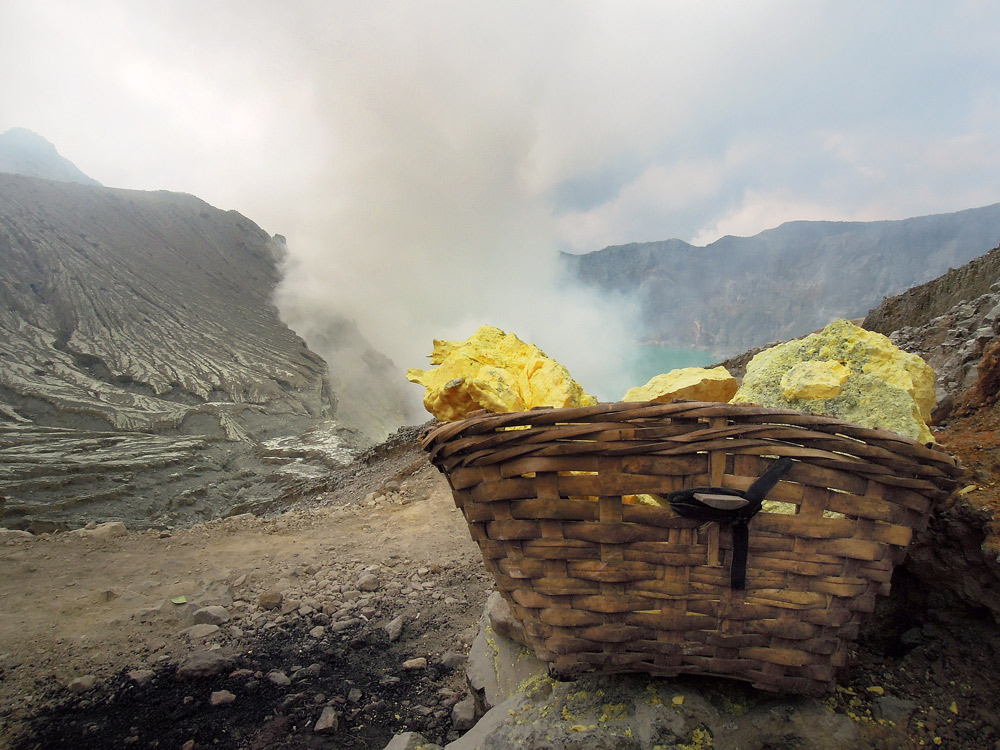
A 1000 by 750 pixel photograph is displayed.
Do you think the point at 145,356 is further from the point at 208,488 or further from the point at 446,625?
the point at 446,625

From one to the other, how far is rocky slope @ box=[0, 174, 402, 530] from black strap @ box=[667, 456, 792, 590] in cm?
1223

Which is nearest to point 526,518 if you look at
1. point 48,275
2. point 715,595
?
point 715,595

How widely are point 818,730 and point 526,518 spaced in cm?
87

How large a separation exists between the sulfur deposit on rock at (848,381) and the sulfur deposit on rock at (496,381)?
783 millimetres

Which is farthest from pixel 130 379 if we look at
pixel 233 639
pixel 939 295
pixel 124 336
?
pixel 939 295

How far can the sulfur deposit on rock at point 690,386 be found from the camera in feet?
6.00

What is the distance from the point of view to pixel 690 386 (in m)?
1.82

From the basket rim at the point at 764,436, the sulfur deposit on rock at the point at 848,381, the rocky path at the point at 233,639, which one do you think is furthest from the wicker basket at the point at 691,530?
the rocky path at the point at 233,639

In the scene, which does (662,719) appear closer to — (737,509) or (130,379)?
(737,509)

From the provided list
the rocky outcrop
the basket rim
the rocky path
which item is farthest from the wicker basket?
the rocky outcrop

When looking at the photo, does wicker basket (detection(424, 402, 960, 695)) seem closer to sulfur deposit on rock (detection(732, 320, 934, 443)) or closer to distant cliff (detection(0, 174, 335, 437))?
sulfur deposit on rock (detection(732, 320, 934, 443))

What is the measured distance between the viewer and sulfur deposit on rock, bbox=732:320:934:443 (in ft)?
5.08

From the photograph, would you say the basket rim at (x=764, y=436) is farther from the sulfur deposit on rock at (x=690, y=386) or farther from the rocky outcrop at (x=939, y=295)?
the rocky outcrop at (x=939, y=295)

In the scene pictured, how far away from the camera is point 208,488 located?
42.9 ft
